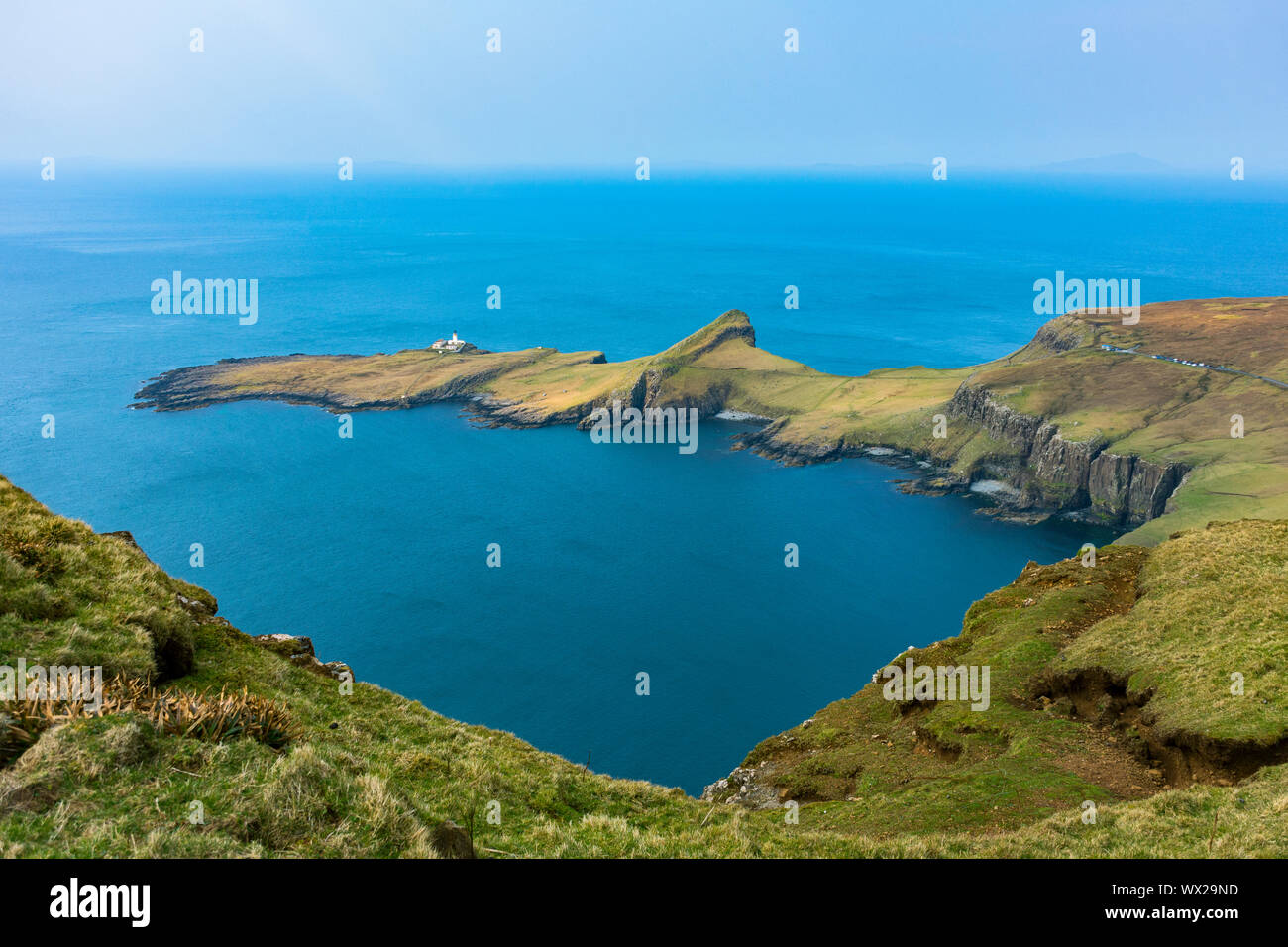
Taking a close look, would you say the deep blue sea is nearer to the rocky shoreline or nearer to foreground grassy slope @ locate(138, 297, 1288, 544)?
the rocky shoreline

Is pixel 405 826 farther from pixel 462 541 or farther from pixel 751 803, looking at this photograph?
pixel 462 541

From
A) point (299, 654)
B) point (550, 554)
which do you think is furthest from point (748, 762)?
point (550, 554)

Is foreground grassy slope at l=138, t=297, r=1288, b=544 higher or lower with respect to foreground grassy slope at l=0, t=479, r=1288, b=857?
higher

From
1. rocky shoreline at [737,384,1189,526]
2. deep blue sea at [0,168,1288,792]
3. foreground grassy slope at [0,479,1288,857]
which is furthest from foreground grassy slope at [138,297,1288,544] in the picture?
foreground grassy slope at [0,479,1288,857]

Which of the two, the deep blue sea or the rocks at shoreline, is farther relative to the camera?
the deep blue sea

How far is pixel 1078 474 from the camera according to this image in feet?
392

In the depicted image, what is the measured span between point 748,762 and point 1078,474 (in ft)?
327

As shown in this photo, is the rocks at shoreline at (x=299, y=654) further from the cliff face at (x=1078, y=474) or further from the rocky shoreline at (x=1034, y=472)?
the cliff face at (x=1078, y=474)

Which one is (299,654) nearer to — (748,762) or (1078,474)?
(748,762)

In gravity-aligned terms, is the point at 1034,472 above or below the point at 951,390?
below

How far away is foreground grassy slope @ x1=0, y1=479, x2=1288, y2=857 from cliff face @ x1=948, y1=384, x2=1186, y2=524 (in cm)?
7729

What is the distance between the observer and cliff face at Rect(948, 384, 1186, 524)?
112m

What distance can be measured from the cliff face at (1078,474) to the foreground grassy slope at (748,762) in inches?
3043

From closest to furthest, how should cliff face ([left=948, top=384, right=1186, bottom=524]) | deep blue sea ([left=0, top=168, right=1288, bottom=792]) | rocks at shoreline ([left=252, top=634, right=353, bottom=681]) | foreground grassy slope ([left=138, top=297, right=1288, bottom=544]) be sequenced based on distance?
rocks at shoreline ([left=252, top=634, right=353, bottom=681])
deep blue sea ([left=0, top=168, right=1288, bottom=792])
cliff face ([left=948, top=384, right=1186, bottom=524])
foreground grassy slope ([left=138, top=297, right=1288, bottom=544])
